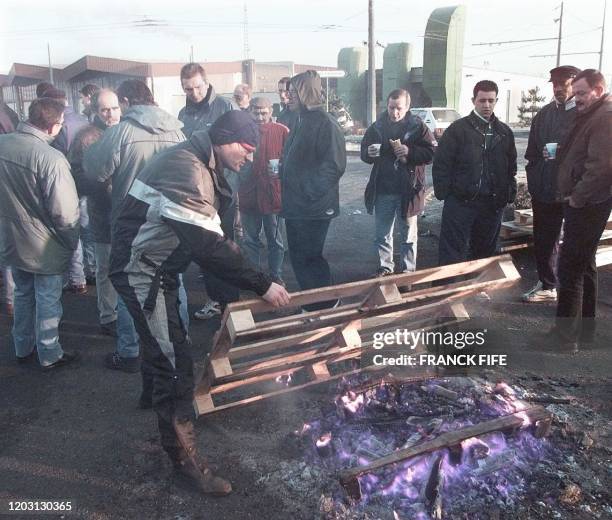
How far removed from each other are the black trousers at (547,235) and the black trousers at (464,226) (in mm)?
390

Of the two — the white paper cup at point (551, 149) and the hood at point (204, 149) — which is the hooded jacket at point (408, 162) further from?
the hood at point (204, 149)

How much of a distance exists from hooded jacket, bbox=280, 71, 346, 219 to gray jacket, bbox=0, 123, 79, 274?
6.10 ft

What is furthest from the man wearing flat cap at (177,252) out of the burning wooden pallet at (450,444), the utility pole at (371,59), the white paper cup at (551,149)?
the utility pole at (371,59)

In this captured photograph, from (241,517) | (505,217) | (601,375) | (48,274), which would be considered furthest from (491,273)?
(505,217)

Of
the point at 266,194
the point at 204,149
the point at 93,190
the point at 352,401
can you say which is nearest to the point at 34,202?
the point at 93,190

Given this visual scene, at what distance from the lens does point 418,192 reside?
5.71 meters

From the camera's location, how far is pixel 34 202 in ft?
13.4

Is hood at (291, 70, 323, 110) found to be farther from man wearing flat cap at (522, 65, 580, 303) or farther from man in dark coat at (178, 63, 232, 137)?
man wearing flat cap at (522, 65, 580, 303)

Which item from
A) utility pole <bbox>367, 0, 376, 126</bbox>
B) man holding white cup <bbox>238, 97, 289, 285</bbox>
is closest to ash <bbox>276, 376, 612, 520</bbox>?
man holding white cup <bbox>238, 97, 289, 285</bbox>

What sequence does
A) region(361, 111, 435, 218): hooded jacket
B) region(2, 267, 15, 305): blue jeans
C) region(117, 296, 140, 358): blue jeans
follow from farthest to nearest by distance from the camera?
region(361, 111, 435, 218): hooded jacket
region(2, 267, 15, 305): blue jeans
region(117, 296, 140, 358): blue jeans

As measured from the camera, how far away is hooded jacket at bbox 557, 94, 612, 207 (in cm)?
390

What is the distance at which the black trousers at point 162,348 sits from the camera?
2.78 meters

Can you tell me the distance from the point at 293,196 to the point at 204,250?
209 cm

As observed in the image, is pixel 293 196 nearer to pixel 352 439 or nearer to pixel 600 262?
pixel 352 439
